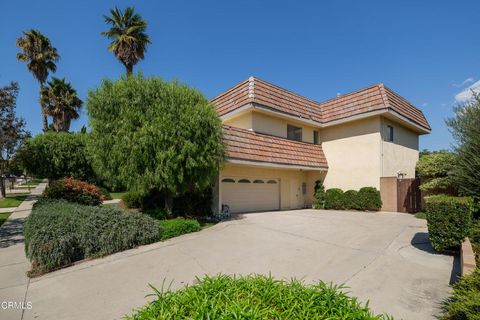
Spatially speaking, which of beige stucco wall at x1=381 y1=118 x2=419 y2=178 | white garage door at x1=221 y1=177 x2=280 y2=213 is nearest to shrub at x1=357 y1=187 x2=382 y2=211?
beige stucco wall at x1=381 y1=118 x2=419 y2=178

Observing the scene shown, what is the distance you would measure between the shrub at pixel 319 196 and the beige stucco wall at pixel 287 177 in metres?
0.58

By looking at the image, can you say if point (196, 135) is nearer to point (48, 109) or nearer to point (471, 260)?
point (471, 260)

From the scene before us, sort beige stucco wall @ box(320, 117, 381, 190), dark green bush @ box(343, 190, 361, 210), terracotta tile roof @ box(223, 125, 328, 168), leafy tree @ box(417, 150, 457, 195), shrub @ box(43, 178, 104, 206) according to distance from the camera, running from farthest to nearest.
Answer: dark green bush @ box(343, 190, 361, 210), beige stucco wall @ box(320, 117, 381, 190), leafy tree @ box(417, 150, 457, 195), terracotta tile roof @ box(223, 125, 328, 168), shrub @ box(43, 178, 104, 206)

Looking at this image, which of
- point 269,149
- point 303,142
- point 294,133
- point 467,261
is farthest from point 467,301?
point 294,133

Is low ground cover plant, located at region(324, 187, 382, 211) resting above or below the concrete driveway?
above

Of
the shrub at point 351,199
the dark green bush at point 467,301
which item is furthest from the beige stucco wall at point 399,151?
the dark green bush at point 467,301

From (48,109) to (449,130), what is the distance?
36.1 meters

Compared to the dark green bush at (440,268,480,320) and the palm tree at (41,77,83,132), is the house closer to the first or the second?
the dark green bush at (440,268,480,320)

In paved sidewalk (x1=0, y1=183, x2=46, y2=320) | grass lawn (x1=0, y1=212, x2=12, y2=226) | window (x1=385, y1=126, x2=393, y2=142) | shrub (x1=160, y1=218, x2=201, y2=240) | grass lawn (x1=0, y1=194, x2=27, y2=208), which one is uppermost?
window (x1=385, y1=126, x2=393, y2=142)

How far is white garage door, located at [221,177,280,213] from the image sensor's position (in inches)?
554

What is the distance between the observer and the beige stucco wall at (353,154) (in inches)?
618

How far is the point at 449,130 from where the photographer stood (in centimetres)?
881

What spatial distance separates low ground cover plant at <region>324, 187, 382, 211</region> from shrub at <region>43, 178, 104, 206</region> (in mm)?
14097

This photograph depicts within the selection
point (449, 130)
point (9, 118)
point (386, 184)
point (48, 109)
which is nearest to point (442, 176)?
point (386, 184)
